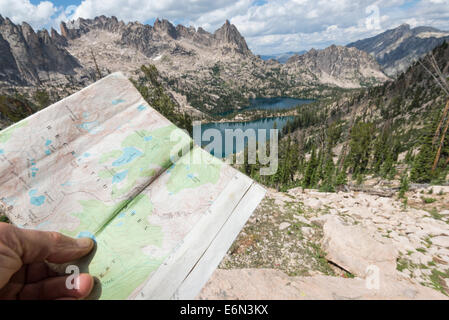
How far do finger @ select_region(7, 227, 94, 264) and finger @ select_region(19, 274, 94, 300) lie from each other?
0.18m

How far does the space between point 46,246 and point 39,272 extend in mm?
296

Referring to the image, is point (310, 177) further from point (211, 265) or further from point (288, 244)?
point (211, 265)

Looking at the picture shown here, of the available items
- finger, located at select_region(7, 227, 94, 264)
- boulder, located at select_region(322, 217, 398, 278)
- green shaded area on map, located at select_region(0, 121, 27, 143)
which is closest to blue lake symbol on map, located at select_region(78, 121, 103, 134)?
green shaded area on map, located at select_region(0, 121, 27, 143)

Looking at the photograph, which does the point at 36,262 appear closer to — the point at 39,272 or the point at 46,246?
the point at 39,272

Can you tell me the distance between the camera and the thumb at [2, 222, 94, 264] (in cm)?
171

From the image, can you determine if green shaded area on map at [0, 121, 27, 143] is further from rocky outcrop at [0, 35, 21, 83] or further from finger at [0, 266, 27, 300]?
rocky outcrop at [0, 35, 21, 83]

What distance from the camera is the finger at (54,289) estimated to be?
1.74 m

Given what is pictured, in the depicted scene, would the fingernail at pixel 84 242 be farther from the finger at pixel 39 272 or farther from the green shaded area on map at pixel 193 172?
the green shaded area on map at pixel 193 172

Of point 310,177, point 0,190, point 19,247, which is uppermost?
point 0,190

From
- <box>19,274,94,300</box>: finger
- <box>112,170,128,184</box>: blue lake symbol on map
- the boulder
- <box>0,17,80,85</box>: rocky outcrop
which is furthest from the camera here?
<box>0,17,80,85</box>: rocky outcrop

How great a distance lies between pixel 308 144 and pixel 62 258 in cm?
9987

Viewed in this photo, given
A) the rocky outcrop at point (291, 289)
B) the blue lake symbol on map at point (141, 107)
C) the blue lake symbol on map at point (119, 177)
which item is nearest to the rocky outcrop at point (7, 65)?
the blue lake symbol on map at point (141, 107)
